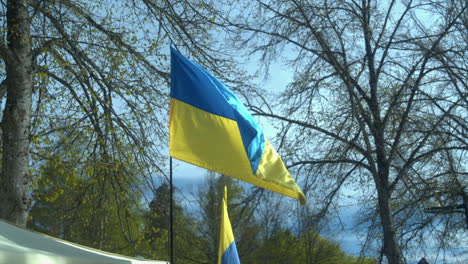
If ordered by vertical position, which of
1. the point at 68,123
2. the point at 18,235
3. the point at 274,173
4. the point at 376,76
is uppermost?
the point at 376,76

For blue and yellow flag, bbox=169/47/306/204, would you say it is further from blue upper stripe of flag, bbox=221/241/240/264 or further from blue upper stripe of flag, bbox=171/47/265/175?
blue upper stripe of flag, bbox=221/241/240/264

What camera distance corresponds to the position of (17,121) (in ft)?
25.4

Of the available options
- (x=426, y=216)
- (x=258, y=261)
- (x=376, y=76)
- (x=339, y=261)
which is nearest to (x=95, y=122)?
(x=376, y=76)

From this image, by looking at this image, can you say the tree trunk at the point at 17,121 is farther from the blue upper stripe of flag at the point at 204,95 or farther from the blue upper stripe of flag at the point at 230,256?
the blue upper stripe of flag at the point at 204,95

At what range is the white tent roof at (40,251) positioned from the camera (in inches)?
134

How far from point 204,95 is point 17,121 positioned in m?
3.56

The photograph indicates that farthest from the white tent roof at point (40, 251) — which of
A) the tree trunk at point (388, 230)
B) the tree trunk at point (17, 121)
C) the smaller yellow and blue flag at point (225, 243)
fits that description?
the tree trunk at point (388, 230)

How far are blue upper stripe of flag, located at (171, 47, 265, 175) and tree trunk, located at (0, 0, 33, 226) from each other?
331cm

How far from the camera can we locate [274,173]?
5258 millimetres

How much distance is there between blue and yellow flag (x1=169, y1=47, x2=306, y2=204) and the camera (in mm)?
5191

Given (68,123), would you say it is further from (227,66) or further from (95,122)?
(227,66)

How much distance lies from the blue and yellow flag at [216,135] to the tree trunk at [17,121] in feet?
10.8

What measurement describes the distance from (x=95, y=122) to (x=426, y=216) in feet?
25.6

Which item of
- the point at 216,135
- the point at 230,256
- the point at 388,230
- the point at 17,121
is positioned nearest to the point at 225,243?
the point at 230,256
